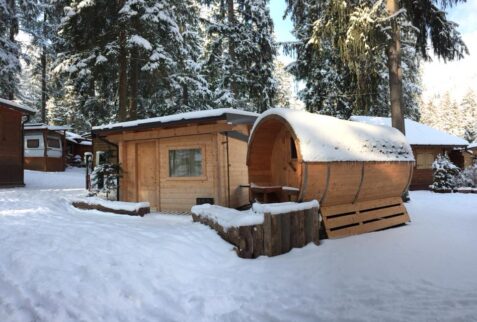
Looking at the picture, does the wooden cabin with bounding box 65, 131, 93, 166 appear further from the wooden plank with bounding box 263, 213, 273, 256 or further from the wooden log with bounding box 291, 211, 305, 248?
the wooden plank with bounding box 263, 213, 273, 256

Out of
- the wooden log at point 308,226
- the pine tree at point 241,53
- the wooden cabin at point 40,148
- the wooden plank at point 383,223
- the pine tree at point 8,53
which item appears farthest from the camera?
the wooden cabin at point 40,148

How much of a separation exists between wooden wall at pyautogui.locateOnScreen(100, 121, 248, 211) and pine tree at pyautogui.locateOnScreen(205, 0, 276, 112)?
10.8 metres

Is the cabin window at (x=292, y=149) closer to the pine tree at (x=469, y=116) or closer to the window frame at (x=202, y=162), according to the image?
the window frame at (x=202, y=162)

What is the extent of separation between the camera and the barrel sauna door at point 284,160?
29.8 ft

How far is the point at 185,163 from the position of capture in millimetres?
10523

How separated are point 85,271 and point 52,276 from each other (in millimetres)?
382

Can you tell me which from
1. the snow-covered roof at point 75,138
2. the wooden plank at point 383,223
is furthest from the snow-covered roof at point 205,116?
the snow-covered roof at point 75,138

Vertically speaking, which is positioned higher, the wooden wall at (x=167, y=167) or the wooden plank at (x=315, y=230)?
the wooden wall at (x=167, y=167)

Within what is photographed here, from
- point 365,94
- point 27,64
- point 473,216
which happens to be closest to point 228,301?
point 473,216

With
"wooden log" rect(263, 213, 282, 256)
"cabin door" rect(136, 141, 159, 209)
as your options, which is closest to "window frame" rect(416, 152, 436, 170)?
"cabin door" rect(136, 141, 159, 209)

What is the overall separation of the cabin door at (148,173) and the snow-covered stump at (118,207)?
1.49 metres

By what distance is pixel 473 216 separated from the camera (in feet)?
31.0

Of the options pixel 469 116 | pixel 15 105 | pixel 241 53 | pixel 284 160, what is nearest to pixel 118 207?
pixel 284 160

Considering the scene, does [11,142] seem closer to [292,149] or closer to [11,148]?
[11,148]
